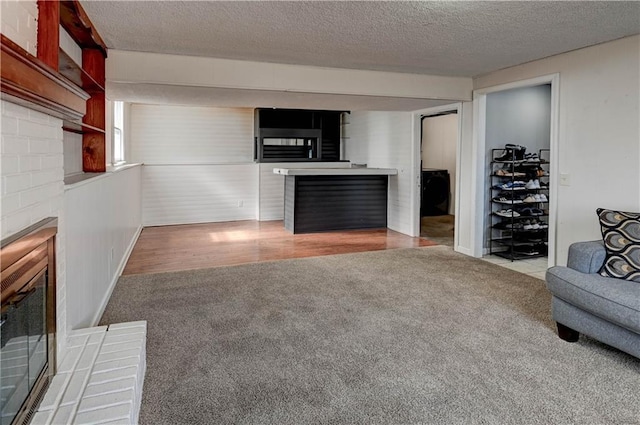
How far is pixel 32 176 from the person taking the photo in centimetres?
155

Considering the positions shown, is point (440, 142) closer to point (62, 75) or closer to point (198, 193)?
point (198, 193)

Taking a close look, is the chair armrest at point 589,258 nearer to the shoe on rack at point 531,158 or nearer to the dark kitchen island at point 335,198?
the shoe on rack at point 531,158

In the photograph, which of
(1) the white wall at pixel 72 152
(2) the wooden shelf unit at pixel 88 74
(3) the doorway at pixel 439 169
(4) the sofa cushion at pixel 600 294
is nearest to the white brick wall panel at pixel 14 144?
(2) the wooden shelf unit at pixel 88 74

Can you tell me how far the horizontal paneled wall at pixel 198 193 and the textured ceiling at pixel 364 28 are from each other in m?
3.80

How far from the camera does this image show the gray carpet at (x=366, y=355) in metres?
1.90

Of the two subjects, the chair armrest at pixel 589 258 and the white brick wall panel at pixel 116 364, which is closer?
the white brick wall panel at pixel 116 364

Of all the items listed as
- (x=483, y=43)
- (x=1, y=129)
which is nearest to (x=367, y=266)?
(x=483, y=43)

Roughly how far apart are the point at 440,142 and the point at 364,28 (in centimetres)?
615

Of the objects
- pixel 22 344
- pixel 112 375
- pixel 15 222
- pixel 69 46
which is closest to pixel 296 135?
pixel 69 46

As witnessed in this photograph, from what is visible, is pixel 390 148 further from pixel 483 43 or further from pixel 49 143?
pixel 49 143

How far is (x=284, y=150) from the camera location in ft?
27.5

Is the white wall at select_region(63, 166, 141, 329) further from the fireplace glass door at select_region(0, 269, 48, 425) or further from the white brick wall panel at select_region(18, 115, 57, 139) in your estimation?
the fireplace glass door at select_region(0, 269, 48, 425)

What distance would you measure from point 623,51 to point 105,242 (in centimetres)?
445

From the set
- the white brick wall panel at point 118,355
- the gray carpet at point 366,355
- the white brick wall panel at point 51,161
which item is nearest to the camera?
the white brick wall panel at point 51,161
